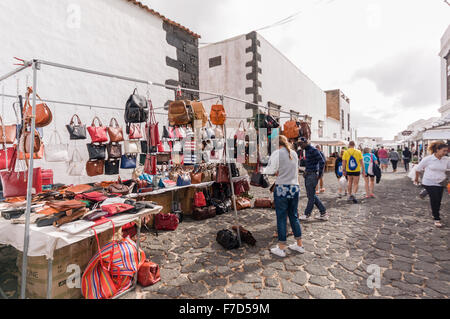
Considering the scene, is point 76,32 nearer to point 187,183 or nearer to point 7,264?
point 187,183

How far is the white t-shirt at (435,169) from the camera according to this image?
5.15 m

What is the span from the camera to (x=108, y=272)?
296 centimetres

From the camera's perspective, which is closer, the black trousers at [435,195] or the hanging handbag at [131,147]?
the black trousers at [435,195]

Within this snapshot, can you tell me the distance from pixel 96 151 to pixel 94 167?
0.39 m

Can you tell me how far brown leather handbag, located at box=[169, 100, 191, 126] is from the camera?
444 cm

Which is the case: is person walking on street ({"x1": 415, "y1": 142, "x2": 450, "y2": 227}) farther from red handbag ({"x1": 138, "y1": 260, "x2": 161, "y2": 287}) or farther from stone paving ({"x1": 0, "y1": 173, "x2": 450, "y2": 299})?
red handbag ({"x1": 138, "y1": 260, "x2": 161, "y2": 287})

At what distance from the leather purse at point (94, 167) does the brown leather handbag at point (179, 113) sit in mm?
2062

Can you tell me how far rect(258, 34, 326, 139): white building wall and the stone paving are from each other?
28.7ft

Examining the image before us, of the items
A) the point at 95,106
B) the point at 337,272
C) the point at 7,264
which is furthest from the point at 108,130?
the point at 337,272

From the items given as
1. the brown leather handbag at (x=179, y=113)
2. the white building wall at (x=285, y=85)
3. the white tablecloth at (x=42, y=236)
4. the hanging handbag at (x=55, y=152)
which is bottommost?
the white tablecloth at (x=42, y=236)

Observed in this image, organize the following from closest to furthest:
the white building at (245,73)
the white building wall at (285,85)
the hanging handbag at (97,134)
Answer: the hanging handbag at (97,134) < the white building at (245,73) < the white building wall at (285,85)

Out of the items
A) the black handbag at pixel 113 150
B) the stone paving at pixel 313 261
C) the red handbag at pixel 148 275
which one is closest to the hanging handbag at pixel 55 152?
the black handbag at pixel 113 150

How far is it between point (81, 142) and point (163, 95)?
312 cm

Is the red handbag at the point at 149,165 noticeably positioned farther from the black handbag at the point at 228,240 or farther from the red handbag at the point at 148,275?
the red handbag at the point at 148,275
